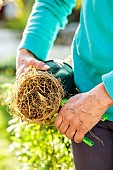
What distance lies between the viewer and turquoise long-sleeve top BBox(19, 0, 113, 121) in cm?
Result: 226

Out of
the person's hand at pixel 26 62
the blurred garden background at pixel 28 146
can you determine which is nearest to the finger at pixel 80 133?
the person's hand at pixel 26 62

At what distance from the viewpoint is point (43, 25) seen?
2.63m

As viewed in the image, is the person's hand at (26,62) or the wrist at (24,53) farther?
the wrist at (24,53)

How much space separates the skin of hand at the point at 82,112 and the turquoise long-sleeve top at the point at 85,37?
0.14ft

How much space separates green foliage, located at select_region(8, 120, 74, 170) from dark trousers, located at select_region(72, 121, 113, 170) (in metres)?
0.59

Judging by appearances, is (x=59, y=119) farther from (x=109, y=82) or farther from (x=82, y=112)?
(x=109, y=82)

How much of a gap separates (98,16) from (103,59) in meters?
0.16

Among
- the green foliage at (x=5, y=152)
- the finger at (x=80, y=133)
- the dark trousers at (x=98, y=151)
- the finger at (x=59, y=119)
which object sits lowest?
the green foliage at (x=5, y=152)

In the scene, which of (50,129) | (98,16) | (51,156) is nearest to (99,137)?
(98,16)

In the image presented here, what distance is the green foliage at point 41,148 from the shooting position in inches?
123

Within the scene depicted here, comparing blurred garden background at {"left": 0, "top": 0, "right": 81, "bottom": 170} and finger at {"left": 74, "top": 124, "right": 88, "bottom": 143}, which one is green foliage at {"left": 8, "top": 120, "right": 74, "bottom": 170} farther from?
finger at {"left": 74, "top": 124, "right": 88, "bottom": 143}

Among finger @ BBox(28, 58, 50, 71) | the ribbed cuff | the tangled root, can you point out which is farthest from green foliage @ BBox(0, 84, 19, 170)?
the ribbed cuff

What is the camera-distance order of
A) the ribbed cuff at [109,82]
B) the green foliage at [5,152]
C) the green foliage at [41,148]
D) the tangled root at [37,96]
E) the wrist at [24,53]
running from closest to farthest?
1. the ribbed cuff at [109,82]
2. the tangled root at [37,96]
3. the wrist at [24,53]
4. the green foliage at [41,148]
5. the green foliage at [5,152]

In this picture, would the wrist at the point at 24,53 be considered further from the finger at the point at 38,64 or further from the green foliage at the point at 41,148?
the green foliage at the point at 41,148
